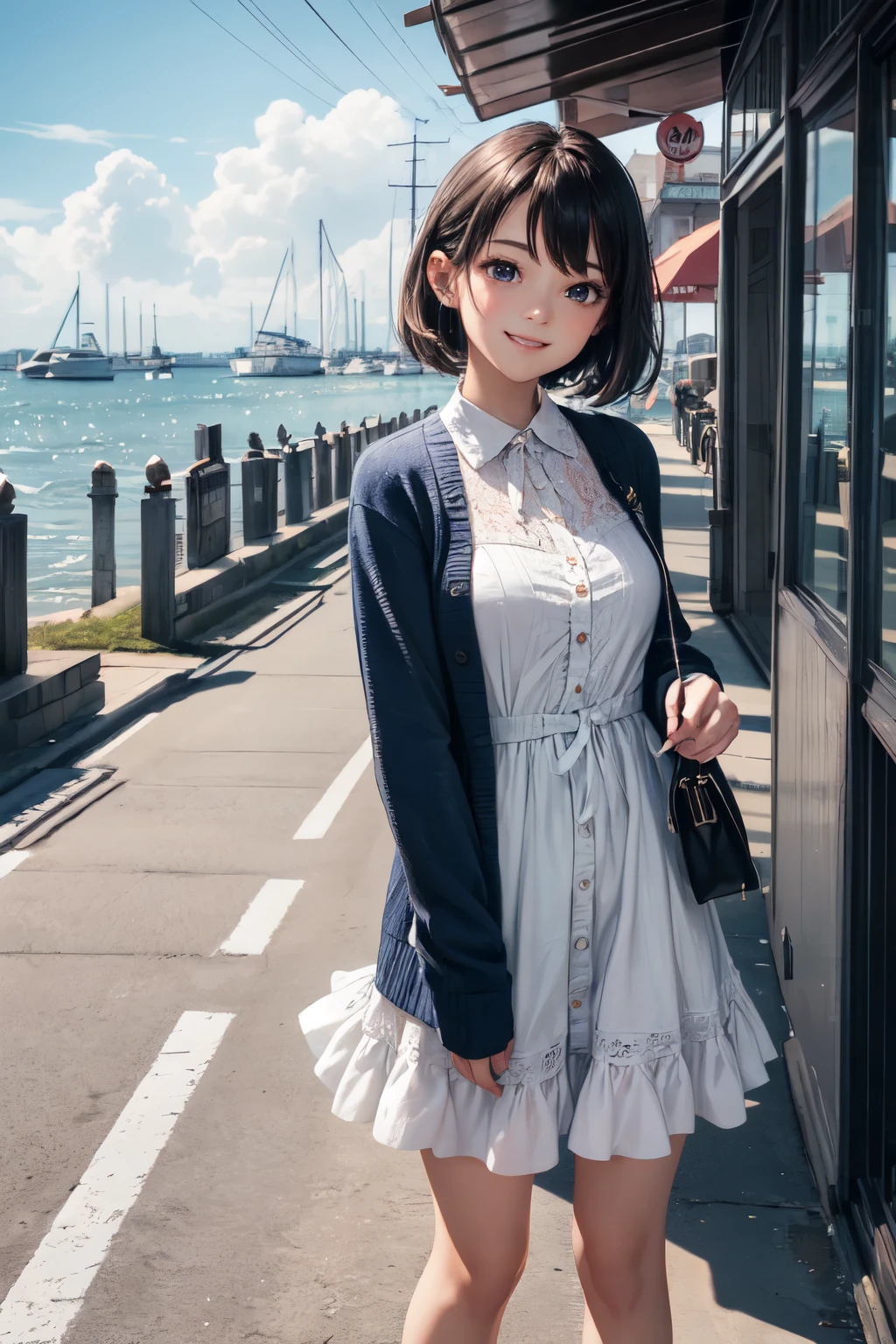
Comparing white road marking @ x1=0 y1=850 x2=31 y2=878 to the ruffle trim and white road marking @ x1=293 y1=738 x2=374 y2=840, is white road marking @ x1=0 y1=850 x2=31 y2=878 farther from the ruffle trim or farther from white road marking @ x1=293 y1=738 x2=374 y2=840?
the ruffle trim

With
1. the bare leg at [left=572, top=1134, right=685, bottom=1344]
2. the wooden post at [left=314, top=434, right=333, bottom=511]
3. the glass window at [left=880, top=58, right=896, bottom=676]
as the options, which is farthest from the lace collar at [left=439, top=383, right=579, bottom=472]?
the wooden post at [left=314, top=434, right=333, bottom=511]

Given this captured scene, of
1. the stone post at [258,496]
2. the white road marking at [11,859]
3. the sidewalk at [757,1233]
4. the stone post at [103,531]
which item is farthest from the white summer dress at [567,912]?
the stone post at [258,496]

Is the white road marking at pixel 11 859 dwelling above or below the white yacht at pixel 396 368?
below

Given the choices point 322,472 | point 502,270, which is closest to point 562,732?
point 502,270

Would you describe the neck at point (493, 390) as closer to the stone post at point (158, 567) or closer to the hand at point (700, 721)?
the hand at point (700, 721)

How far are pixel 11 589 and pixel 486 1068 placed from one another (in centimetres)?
599

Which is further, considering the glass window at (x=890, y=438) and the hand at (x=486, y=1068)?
the glass window at (x=890, y=438)

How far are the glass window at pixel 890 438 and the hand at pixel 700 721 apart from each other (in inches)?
23.9

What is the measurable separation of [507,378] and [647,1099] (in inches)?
43.2

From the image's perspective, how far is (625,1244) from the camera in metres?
1.91

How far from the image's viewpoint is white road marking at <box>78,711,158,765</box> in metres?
7.29

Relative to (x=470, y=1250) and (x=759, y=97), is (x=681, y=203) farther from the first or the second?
(x=470, y=1250)

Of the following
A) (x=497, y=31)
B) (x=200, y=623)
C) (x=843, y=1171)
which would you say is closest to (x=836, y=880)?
(x=843, y=1171)

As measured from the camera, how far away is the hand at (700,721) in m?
1.97
